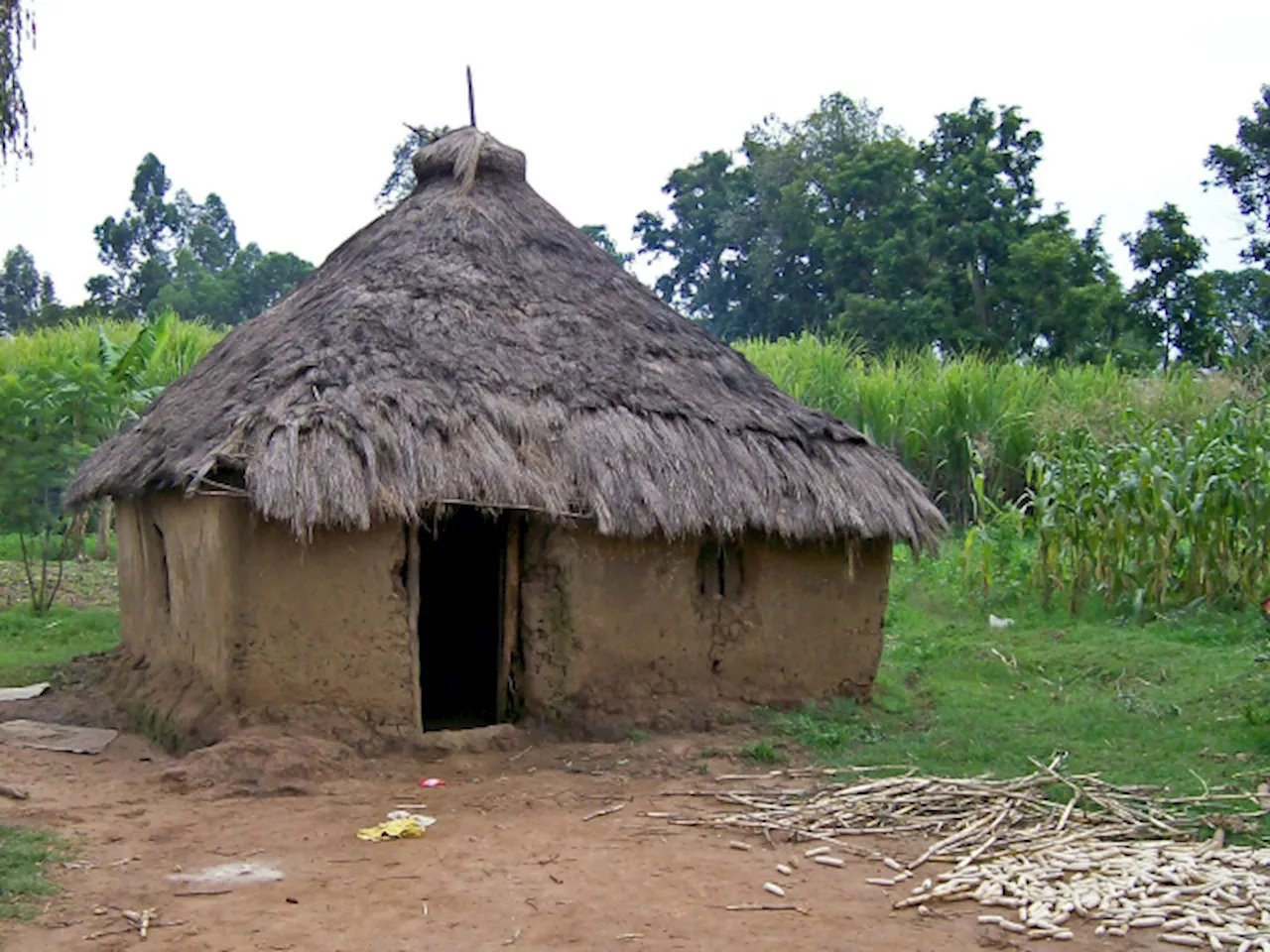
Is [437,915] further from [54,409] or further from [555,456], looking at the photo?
[54,409]

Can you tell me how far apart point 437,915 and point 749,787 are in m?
2.40

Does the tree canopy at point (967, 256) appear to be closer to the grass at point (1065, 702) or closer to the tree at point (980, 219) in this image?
the tree at point (980, 219)

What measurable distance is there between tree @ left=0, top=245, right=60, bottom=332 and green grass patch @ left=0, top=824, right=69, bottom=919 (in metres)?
33.1

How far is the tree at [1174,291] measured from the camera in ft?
72.2

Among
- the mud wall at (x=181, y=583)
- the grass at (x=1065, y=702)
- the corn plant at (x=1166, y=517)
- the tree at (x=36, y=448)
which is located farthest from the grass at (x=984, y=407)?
the mud wall at (x=181, y=583)

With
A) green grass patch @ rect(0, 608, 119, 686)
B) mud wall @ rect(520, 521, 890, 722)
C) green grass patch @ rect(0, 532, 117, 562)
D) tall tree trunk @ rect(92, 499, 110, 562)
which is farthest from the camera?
green grass patch @ rect(0, 532, 117, 562)

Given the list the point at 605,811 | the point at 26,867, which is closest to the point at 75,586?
the point at 26,867

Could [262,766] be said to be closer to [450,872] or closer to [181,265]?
[450,872]

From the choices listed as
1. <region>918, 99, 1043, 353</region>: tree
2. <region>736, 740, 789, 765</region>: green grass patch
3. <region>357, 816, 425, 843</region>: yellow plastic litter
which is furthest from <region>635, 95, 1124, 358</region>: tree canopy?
<region>357, 816, 425, 843</region>: yellow plastic litter

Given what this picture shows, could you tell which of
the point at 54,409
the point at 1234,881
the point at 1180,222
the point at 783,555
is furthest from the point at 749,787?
the point at 1180,222

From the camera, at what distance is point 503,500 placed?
7.41m

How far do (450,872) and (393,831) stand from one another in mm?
646

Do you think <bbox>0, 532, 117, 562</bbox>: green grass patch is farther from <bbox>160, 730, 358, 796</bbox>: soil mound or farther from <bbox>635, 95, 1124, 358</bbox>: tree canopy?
<bbox>635, 95, 1124, 358</bbox>: tree canopy

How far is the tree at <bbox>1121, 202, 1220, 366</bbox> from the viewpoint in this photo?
22.0 m
